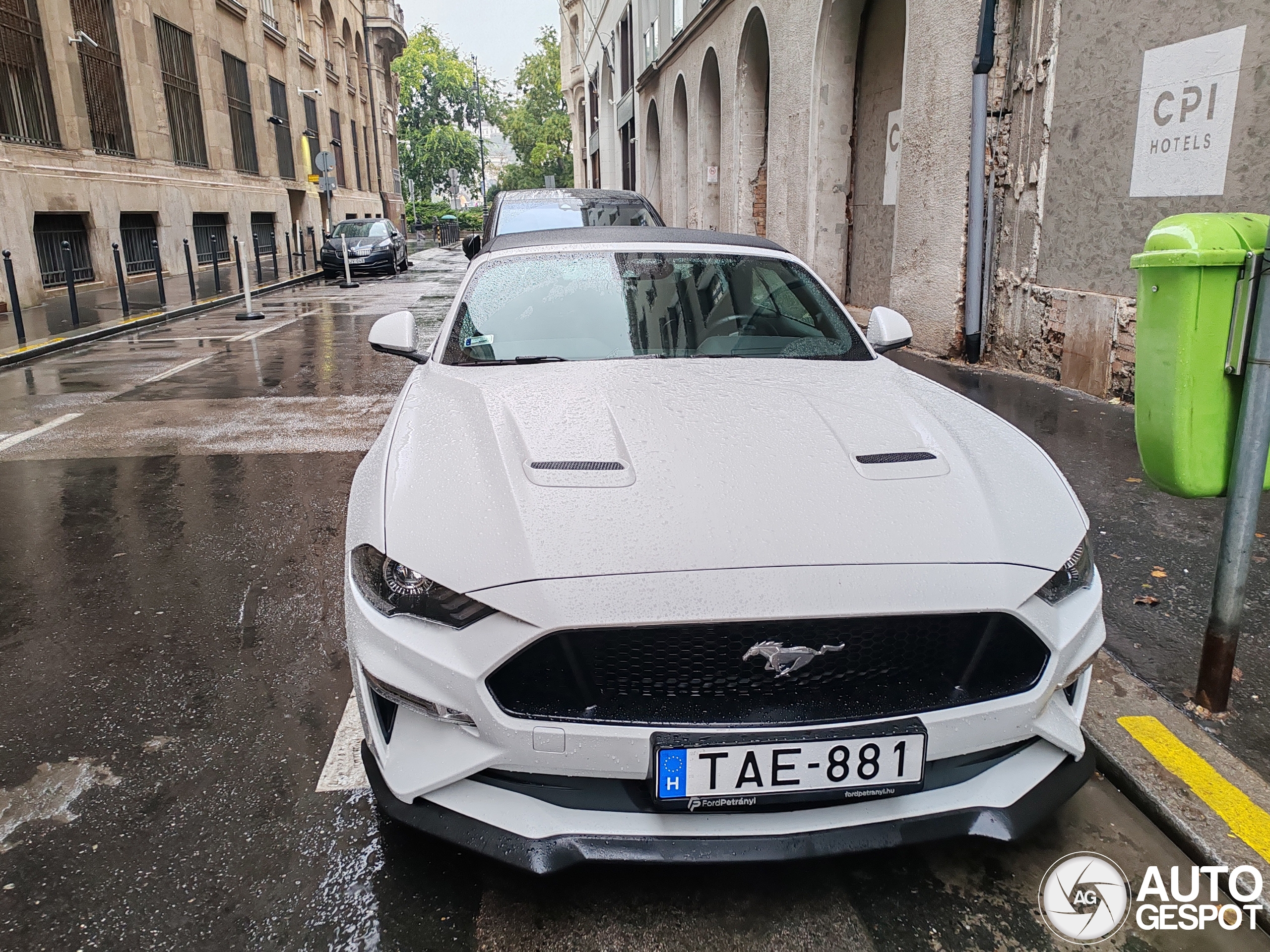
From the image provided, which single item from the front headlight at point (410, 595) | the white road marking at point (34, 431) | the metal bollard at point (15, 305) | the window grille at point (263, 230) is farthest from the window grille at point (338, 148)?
the front headlight at point (410, 595)

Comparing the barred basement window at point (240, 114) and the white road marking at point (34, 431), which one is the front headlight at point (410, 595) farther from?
the barred basement window at point (240, 114)

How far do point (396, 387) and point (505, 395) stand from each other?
21.4 ft

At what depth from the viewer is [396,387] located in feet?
29.8

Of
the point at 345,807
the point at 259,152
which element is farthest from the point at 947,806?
the point at 259,152

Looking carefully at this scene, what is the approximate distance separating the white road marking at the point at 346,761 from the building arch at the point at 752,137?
15618mm

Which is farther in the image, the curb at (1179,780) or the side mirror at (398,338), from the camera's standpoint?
the side mirror at (398,338)

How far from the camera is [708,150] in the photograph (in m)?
21.7

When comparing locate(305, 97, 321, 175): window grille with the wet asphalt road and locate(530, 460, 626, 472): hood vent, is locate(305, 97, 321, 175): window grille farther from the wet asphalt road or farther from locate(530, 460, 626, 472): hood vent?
locate(530, 460, 626, 472): hood vent

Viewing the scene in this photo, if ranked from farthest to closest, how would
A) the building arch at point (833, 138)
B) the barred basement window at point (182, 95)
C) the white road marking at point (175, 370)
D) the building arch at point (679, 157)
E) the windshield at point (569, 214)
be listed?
1. the building arch at point (679, 157)
2. the barred basement window at point (182, 95)
3. the building arch at point (833, 138)
4. the white road marking at point (175, 370)
5. the windshield at point (569, 214)

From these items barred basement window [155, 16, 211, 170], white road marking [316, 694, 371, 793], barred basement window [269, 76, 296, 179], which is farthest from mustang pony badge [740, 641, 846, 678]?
barred basement window [269, 76, 296, 179]

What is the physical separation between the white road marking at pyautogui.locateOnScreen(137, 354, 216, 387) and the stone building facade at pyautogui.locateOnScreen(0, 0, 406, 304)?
7308mm

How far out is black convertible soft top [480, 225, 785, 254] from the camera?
12.9 feet

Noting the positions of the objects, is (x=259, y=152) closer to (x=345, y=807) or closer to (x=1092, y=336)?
(x=1092, y=336)

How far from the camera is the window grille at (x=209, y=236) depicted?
25359 mm
